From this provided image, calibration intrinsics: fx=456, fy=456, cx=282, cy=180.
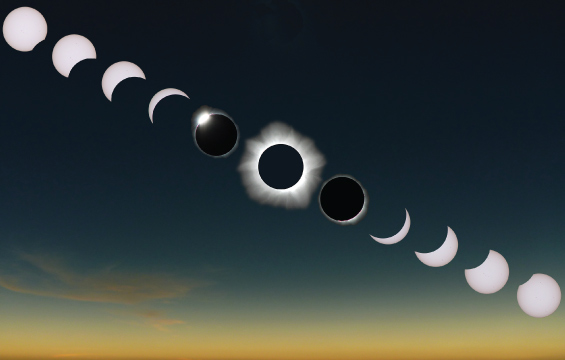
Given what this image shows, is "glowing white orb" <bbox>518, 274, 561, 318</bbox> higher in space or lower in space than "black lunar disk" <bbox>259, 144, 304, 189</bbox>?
lower

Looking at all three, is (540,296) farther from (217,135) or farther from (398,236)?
(217,135)

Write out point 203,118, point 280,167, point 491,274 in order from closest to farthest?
1. point 203,118
2. point 280,167
3. point 491,274

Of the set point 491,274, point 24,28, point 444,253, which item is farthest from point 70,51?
point 491,274

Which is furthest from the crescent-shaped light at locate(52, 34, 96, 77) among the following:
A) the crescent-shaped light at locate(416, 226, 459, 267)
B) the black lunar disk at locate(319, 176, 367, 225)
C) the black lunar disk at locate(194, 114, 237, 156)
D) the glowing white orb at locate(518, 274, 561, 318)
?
the glowing white orb at locate(518, 274, 561, 318)

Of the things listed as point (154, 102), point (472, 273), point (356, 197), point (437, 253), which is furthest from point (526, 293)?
point (154, 102)

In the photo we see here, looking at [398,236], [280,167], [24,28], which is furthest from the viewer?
[398,236]

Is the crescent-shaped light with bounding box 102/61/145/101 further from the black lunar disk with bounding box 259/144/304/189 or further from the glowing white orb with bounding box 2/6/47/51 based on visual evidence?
the black lunar disk with bounding box 259/144/304/189

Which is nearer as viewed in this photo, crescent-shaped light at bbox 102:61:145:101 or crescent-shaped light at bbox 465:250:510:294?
crescent-shaped light at bbox 465:250:510:294

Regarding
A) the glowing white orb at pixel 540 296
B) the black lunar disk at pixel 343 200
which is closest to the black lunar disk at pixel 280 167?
the black lunar disk at pixel 343 200
